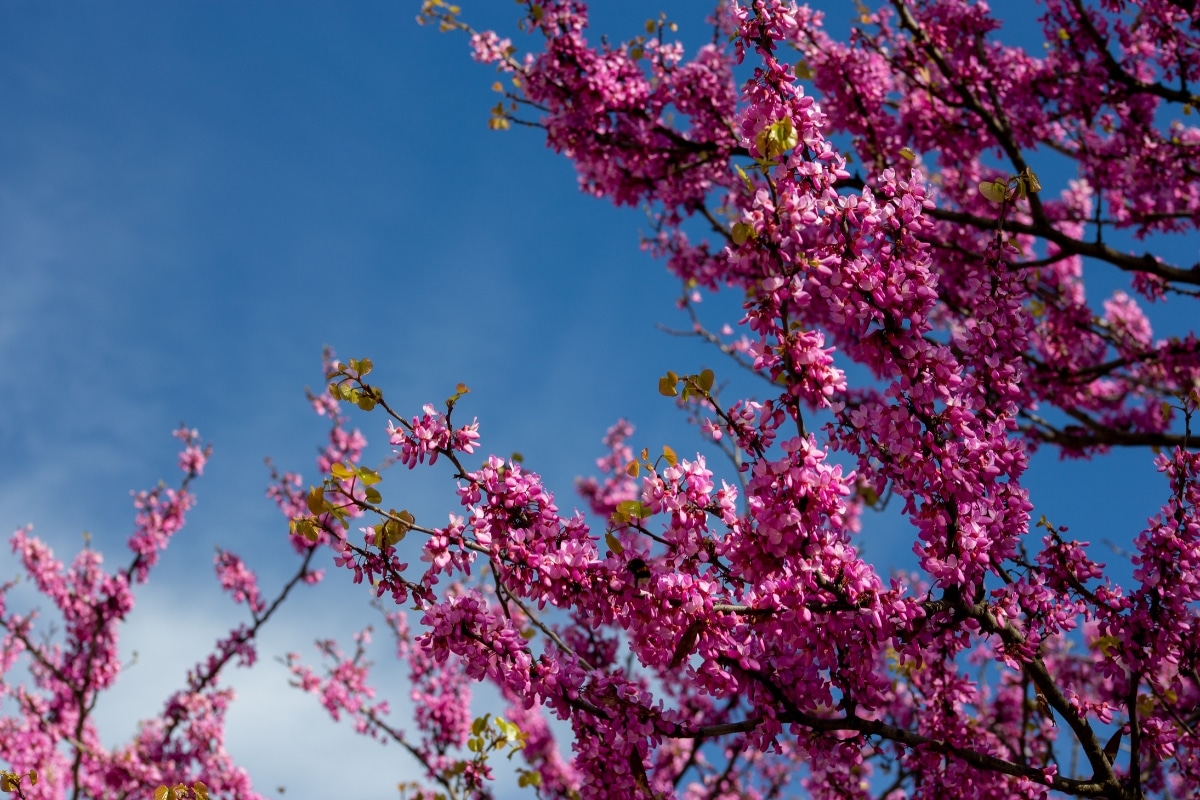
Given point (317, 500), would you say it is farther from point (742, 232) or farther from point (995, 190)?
point (995, 190)

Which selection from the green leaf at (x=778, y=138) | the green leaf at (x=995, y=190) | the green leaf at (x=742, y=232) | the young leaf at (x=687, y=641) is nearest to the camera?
the green leaf at (x=742, y=232)

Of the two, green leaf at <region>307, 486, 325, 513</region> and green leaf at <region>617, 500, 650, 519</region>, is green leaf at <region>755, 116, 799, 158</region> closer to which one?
green leaf at <region>617, 500, 650, 519</region>

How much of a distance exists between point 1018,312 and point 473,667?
2758 mm

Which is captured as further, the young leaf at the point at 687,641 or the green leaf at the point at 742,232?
the young leaf at the point at 687,641

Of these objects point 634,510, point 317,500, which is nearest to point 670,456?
point 634,510

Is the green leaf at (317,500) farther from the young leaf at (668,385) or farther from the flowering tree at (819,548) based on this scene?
the young leaf at (668,385)

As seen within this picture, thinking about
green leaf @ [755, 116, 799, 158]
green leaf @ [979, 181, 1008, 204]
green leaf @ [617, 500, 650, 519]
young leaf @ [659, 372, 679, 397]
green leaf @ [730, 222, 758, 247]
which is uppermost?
green leaf @ [979, 181, 1008, 204]

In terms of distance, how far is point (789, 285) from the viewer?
3059mm

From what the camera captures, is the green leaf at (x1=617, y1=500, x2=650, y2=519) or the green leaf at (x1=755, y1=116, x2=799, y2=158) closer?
the green leaf at (x1=755, y1=116, x2=799, y2=158)

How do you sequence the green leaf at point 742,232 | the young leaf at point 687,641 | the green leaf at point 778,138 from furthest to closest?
the young leaf at point 687,641 < the green leaf at point 778,138 < the green leaf at point 742,232

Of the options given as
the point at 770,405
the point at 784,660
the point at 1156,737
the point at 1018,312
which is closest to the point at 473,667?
the point at 784,660

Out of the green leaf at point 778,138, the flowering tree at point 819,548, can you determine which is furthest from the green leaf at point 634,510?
the green leaf at point 778,138

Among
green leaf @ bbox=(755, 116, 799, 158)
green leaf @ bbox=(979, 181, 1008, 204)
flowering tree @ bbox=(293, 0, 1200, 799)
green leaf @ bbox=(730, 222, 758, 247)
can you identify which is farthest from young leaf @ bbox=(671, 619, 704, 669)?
green leaf @ bbox=(979, 181, 1008, 204)

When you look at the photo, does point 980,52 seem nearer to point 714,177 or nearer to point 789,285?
point 714,177
